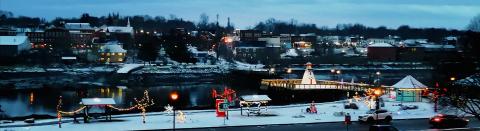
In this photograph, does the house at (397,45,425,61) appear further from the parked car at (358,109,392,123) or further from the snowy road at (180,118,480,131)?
the snowy road at (180,118,480,131)

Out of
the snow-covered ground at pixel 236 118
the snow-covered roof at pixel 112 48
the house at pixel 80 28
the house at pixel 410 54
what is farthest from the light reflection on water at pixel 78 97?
the house at pixel 80 28

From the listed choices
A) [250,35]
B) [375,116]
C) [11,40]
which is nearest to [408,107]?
[375,116]

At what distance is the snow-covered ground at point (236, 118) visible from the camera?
2988 centimetres

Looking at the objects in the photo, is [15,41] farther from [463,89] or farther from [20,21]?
[463,89]

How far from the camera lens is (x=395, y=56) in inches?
5015

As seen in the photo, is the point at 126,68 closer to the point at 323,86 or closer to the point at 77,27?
the point at 323,86

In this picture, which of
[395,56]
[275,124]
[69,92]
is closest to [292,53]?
[395,56]

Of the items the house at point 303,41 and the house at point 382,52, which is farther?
the house at point 303,41

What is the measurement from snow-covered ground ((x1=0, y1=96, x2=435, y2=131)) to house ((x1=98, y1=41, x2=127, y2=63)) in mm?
69984

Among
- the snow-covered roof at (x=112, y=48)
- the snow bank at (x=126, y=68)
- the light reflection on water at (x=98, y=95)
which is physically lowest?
the light reflection on water at (x=98, y=95)

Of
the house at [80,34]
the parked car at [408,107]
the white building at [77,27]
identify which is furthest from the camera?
the white building at [77,27]

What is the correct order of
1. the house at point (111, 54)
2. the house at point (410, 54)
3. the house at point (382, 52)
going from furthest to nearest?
the house at point (410, 54) → the house at point (382, 52) → the house at point (111, 54)

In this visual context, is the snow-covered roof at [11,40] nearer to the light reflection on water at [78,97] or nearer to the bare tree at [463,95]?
the light reflection on water at [78,97]

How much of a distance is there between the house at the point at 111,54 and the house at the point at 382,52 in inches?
1859
